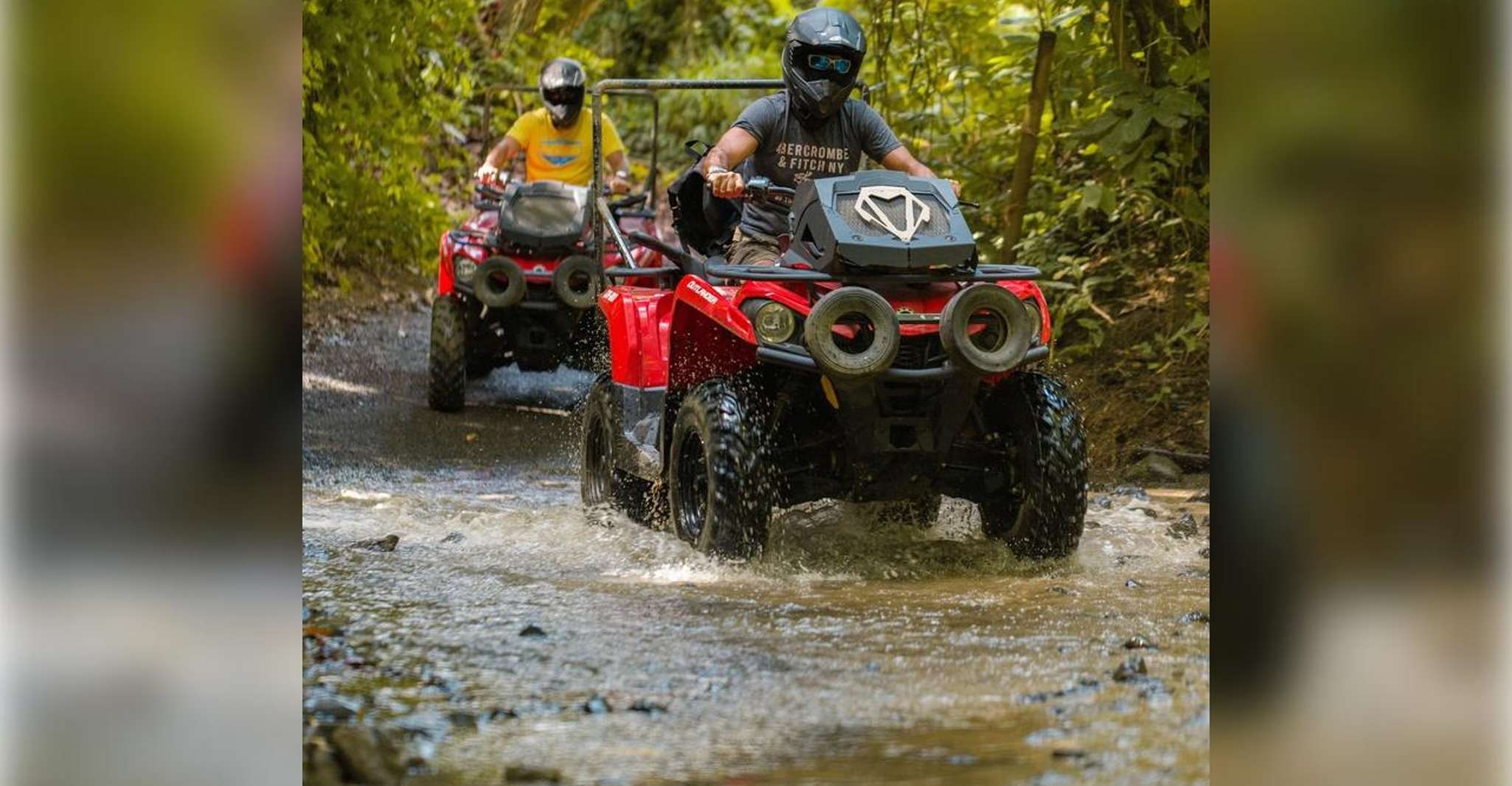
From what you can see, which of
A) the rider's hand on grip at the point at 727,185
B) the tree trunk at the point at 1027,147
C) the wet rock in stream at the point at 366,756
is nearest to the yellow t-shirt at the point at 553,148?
the tree trunk at the point at 1027,147

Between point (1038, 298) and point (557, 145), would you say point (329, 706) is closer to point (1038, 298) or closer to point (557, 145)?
point (1038, 298)

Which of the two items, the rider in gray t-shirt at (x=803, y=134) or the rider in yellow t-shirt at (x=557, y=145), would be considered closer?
the rider in gray t-shirt at (x=803, y=134)

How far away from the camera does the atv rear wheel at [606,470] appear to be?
6398mm

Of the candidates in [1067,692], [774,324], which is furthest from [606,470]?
[1067,692]

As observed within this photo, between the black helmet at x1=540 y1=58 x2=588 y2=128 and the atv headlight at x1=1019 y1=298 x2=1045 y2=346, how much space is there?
477 cm

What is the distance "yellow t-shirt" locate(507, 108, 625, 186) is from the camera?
9906mm

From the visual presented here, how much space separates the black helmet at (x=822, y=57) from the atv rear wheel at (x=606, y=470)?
1378 millimetres

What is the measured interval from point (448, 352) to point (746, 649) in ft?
17.2

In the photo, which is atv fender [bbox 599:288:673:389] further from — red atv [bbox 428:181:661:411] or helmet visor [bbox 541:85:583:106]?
helmet visor [bbox 541:85:583:106]

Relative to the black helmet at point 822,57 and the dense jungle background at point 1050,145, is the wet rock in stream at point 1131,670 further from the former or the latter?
the dense jungle background at point 1050,145
